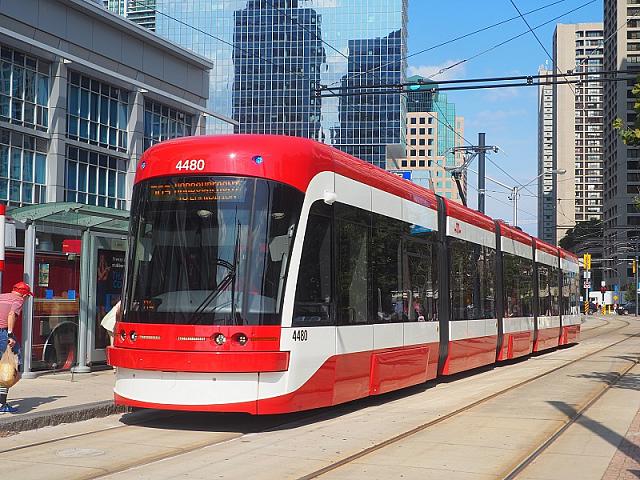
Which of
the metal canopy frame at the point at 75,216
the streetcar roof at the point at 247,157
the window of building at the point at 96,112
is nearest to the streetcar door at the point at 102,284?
the metal canopy frame at the point at 75,216

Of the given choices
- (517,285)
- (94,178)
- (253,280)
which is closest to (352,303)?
(253,280)

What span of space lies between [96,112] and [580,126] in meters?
151

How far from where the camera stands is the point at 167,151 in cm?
1020

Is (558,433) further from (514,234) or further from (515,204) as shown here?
(515,204)

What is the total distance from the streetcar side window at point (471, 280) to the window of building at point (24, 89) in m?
19.5

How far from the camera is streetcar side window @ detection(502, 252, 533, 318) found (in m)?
20.1

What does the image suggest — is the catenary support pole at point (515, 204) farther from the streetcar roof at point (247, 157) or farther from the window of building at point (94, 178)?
the streetcar roof at point (247, 157)

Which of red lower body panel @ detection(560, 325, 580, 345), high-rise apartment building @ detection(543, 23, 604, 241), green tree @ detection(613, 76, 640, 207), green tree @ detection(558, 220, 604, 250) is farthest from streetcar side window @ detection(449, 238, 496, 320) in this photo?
high-rise apartment building @ detection(543, 23, 604, 241)

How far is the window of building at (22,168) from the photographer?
30.5m

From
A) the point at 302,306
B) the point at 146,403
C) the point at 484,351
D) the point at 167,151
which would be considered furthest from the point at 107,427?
the point at 484,351

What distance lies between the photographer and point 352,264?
36.4 feet

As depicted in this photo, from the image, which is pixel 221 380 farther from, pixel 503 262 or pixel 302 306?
pixel 503 262

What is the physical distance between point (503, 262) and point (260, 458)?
13.1 meters

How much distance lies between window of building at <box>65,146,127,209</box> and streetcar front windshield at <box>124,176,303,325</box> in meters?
24.7
